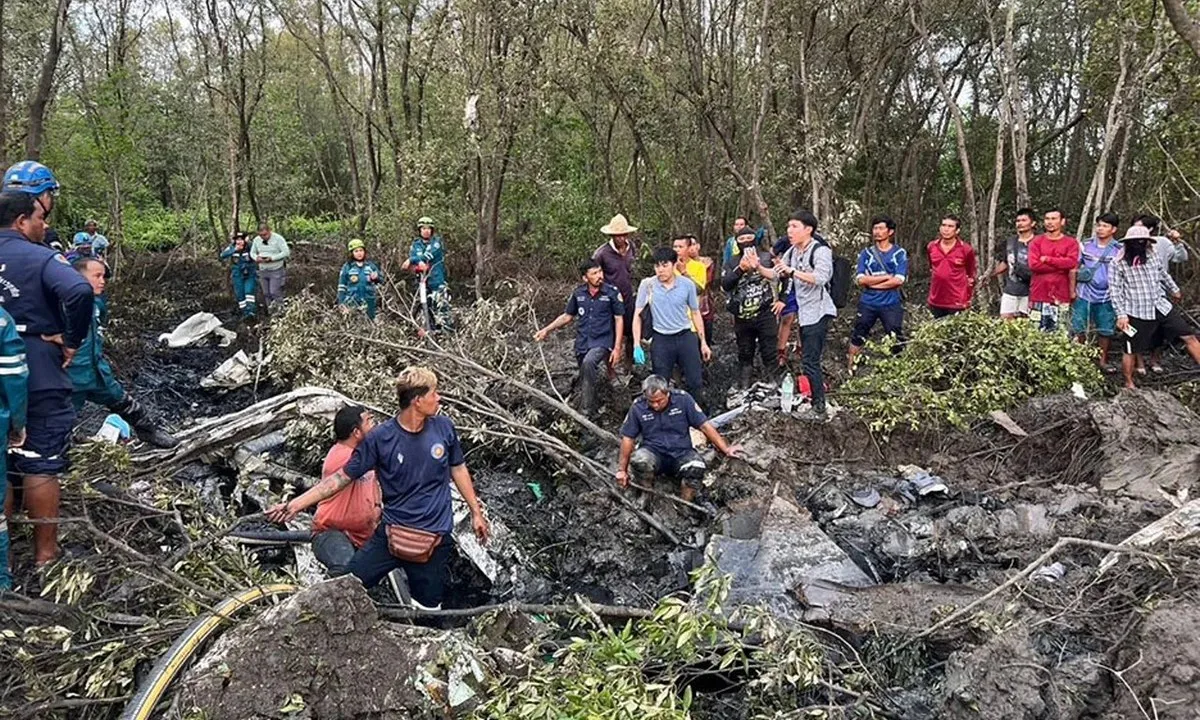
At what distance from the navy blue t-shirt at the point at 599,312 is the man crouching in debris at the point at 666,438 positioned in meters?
1.72

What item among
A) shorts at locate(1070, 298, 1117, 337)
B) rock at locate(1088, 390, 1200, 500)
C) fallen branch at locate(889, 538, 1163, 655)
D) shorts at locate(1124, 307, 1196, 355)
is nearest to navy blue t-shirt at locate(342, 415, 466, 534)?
fallen branch at locate(889, 538, 1163, 655)

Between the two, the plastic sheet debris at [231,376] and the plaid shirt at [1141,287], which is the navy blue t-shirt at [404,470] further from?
the plaid shirt at [1141,287]

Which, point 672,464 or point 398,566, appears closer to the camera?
point 398,566

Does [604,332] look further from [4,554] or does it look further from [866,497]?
[4,554]

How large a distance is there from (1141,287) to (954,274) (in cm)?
158

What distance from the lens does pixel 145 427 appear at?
5914 millimetres

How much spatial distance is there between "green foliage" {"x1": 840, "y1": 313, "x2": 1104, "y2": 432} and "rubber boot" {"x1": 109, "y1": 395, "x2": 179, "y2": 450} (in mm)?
5472

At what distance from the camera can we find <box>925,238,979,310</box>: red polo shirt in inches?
315

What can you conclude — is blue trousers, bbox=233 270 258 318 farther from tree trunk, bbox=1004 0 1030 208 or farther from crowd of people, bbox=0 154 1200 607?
tree trunk, bbox=1004 0 1030 208

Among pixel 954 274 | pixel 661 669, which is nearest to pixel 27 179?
pixel 661 669

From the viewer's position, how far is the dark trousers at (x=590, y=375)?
720 cm

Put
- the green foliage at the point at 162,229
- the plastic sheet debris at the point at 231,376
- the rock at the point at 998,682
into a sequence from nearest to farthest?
the rock at the point at 998,682 → the plastic sheet debris at the point at 231,376 → the green foliage at the point at 162,229

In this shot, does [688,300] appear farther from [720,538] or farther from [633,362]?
[720,538]

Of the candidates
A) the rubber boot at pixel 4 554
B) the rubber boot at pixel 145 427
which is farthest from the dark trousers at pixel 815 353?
the rubber boot at pixel 4 554
